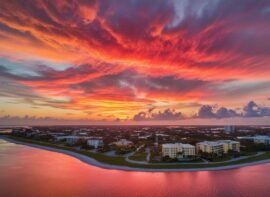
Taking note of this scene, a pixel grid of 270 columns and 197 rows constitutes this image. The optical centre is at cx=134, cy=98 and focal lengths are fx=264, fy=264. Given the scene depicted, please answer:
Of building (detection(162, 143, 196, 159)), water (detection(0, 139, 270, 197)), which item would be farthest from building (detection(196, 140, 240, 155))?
water (detection(0, 139, 270, 197))

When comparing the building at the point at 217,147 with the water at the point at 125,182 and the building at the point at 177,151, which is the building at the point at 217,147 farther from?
the water at the point at 125,182

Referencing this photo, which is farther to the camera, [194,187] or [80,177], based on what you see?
[80,177]

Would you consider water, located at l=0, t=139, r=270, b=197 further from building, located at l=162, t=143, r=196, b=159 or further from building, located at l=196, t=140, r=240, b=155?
building, located at l=196, t=140, r=240, b=155

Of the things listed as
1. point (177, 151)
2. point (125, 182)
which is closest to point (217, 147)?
point (177, 151)

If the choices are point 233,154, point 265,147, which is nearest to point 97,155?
point 233,154

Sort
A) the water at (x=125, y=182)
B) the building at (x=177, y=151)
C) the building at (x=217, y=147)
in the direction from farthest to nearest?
the building at (x=217, y=147) < the building at (x=177, y=151) < the water at (x=125, y=182)

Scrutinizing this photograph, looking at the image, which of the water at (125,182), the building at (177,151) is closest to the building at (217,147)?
the building at (177,151)

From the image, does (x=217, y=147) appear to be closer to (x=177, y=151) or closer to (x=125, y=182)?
(x=177, y=151)

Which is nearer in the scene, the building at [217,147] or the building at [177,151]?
the building at [177,151]

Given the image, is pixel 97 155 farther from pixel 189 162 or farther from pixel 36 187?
pixel 36 187
